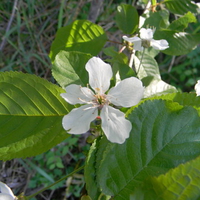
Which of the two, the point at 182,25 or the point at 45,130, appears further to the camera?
the point at 182,25

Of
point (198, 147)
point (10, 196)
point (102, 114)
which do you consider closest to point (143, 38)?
point (102, 114)

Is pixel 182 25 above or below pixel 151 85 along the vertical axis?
above

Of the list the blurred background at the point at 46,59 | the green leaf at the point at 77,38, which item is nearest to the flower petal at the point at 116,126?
the green leaf at the point at 77,38

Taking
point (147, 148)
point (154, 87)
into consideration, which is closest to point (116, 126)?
point (147, 148)

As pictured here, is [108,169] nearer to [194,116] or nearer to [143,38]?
[194,116]

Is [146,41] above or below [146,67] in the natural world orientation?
above

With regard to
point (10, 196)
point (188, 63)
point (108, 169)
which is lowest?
point (188, 63)

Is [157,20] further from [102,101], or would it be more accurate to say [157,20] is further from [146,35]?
[102,101]
